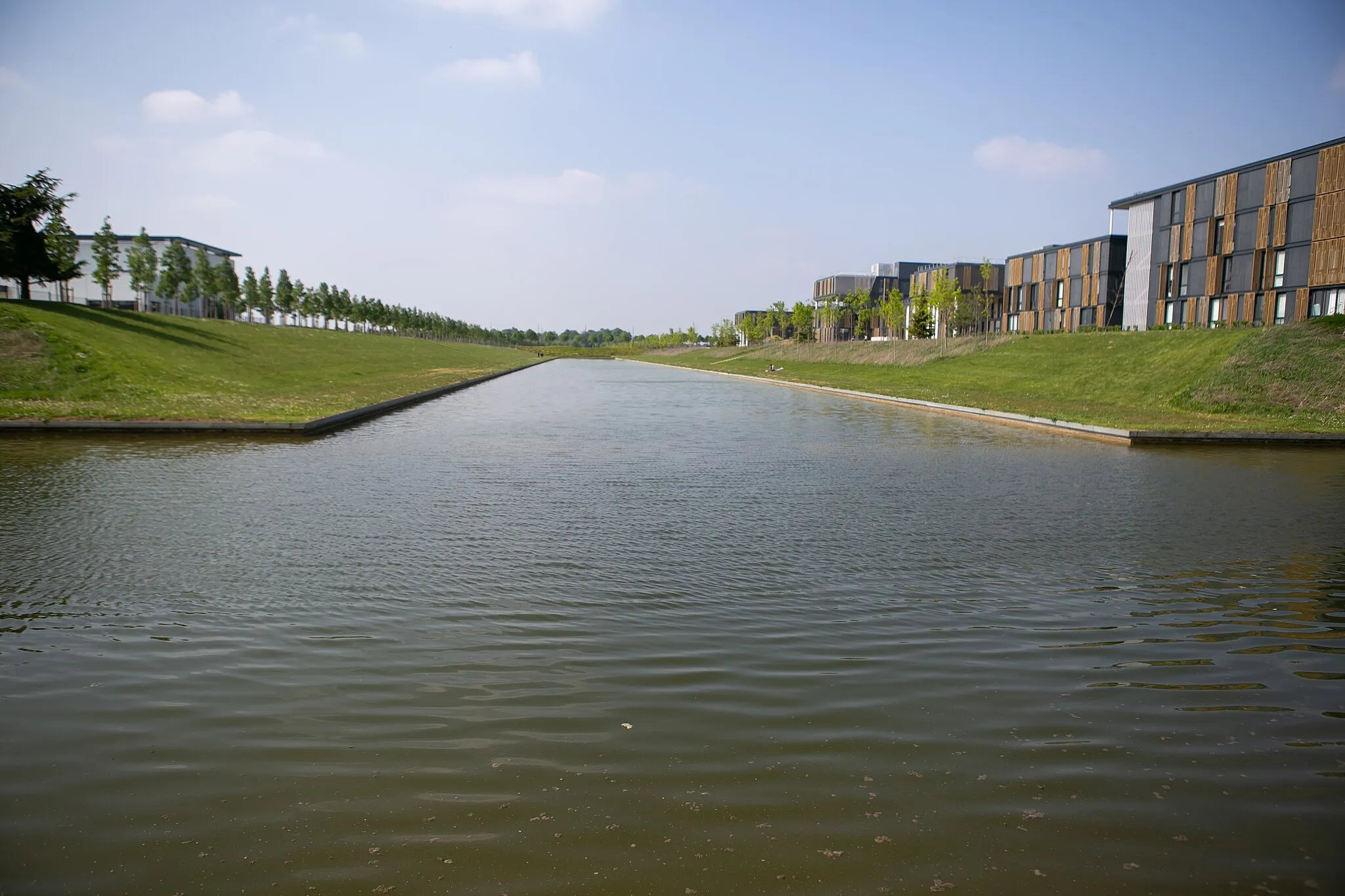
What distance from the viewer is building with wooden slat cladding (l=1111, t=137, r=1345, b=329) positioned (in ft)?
143

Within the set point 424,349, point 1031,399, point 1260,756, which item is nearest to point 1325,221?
point 1031,399

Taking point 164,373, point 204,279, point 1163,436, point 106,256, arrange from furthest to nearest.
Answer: point 204,279, point 106,256, point 164,373, point 1163,436

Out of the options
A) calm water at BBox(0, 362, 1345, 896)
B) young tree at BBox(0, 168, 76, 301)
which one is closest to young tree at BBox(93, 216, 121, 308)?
young tree at BBox(0, 168, 76, 301)

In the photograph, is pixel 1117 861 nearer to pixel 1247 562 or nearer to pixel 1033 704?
pixel 1033 704

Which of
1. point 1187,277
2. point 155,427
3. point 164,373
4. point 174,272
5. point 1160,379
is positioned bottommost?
point 155,427

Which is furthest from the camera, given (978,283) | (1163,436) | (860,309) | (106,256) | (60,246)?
(860,309)

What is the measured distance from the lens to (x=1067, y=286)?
75.4 m

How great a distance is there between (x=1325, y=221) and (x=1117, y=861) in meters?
52.3

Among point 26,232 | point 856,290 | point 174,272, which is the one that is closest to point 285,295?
point 174,272

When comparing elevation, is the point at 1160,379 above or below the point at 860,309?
below

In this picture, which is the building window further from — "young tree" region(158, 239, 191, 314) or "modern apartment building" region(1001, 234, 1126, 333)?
"young tree" region(158, 239, 191, 314)

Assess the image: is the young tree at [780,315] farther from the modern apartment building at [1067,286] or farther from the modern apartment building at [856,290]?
the modern apartment building at [1067,286]

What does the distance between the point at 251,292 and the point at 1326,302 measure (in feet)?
279

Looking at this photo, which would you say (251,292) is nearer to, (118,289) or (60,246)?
(118,289)
